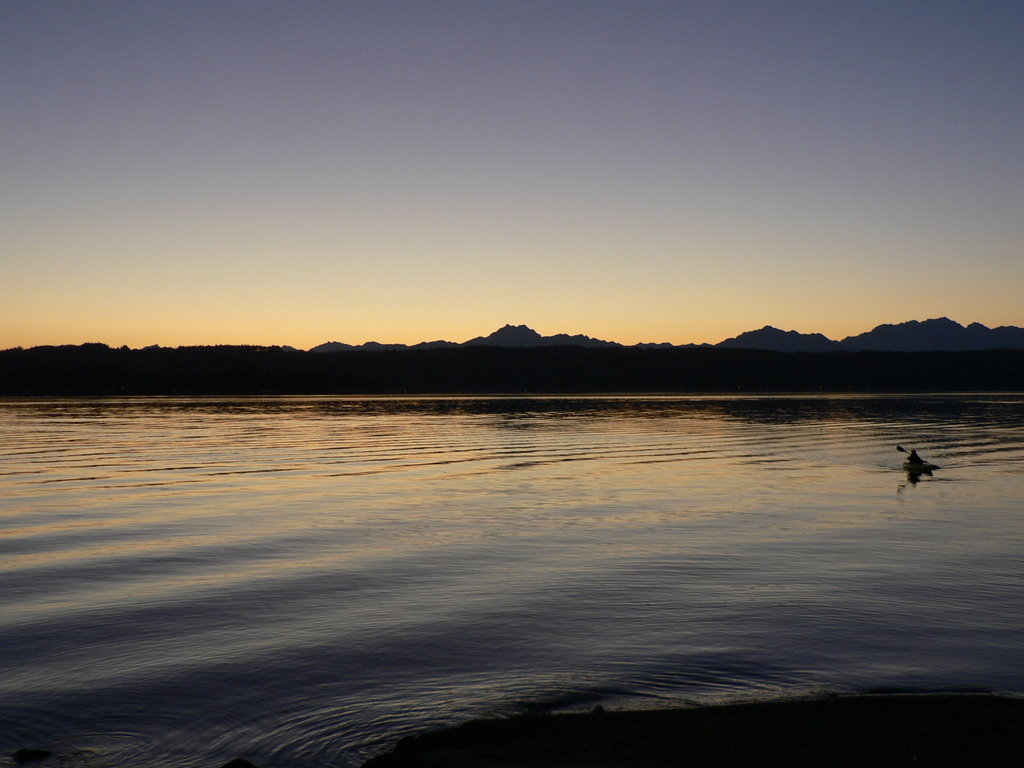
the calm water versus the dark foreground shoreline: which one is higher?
the dark foreground shoreline

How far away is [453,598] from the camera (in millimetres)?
15992

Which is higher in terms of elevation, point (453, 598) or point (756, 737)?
point (756, 737)

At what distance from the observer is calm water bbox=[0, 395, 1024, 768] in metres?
10.4

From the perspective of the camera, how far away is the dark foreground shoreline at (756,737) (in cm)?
822

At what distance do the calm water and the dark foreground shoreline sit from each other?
27.4 inches

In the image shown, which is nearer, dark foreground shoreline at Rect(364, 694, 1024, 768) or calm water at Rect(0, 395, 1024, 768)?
dark foreground shoreline at Rect(364, 694, 1024, 768)

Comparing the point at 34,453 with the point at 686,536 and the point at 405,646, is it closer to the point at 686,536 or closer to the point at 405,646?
the point at 686,536

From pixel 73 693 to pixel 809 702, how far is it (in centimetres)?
904

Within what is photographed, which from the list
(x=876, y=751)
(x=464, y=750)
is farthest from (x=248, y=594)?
(x=876, y=751)

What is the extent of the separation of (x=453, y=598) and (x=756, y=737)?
7994mm

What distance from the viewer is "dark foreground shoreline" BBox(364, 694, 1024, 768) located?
324 inches

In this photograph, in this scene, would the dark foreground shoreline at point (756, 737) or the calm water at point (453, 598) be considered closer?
the dark foreground shoreline at point (756, 737)

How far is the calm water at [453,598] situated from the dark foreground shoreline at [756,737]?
695 mm

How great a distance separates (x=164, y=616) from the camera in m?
14.7
